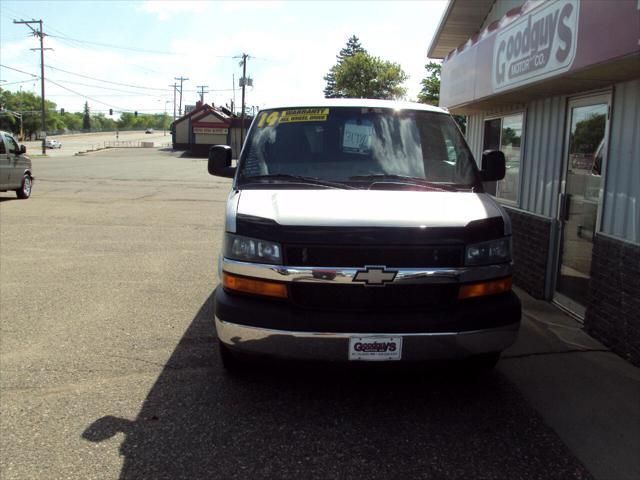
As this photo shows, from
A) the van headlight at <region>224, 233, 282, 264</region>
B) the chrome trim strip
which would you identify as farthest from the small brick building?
the chrome trim strip

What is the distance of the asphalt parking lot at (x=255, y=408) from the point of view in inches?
121

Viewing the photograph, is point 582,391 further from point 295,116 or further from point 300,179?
point 295,116

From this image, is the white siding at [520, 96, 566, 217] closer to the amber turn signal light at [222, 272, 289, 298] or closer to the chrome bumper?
the chrome bumper

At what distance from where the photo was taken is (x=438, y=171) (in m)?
4.25

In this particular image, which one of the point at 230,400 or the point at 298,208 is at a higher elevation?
the point at 298,208

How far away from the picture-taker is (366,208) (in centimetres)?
345

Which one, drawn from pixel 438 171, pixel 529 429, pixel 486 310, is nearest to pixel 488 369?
pixel 529 429

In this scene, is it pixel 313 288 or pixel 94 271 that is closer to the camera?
pixel 313 288

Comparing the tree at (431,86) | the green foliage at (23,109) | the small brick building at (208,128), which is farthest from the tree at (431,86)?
the green foliage at (23,109)

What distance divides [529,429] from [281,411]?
152cm

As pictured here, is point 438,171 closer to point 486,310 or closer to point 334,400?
point 486,310

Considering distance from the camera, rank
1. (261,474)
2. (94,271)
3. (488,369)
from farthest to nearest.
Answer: (94,271), (488,369), (261,474)

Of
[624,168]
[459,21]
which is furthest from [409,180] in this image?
[459,21]

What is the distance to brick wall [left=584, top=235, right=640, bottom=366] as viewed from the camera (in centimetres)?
448
